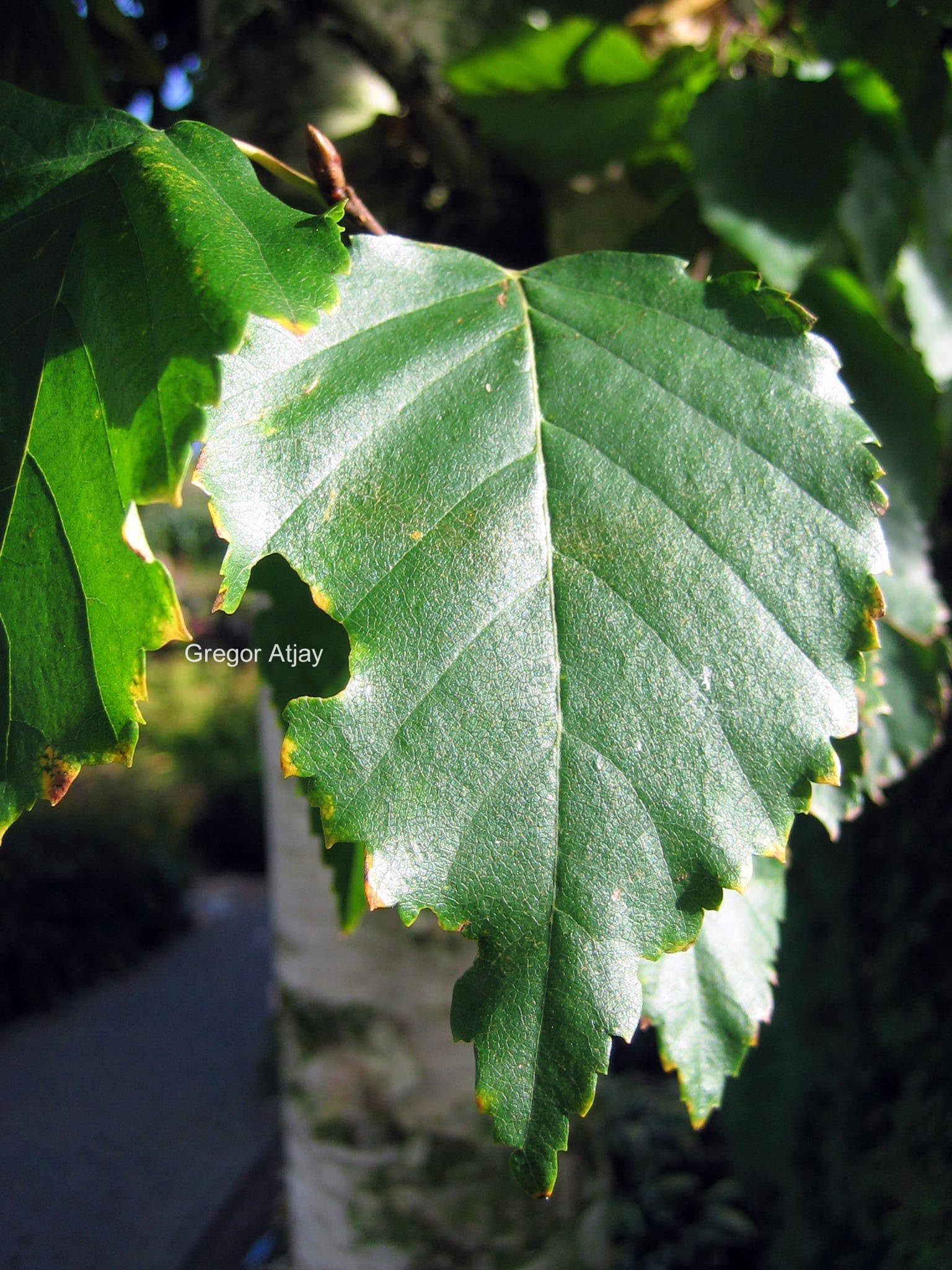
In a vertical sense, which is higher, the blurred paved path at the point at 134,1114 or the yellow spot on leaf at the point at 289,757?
the yellow spot on leaf at the point at 289,757

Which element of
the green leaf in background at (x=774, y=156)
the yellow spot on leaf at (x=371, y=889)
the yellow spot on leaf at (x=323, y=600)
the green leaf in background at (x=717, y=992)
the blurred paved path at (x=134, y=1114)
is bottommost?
the blurred paved path at (x=134, y=1114)

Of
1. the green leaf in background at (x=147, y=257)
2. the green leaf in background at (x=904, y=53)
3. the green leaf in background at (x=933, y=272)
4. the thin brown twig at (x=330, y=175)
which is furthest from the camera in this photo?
the green leaf in background at (x=933, y=272)

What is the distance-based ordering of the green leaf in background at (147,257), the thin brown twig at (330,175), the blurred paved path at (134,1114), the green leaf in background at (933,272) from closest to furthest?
1. the green leaf in background at (147,257)
2. the thin brown twig at (330,175)
3. the green leaf in background at (933,272)
4. the blurred paved path at (134,1114)

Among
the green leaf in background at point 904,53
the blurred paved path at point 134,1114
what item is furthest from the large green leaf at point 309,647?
the blurred paved path at point 134,1114

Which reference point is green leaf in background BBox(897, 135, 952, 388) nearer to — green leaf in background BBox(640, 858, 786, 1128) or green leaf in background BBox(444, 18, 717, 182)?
green leaf in background BBox(444, 18, 717, 182)

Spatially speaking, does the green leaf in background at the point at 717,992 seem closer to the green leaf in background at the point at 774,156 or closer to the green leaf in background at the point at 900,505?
the green leaf in background at the point at 900,505

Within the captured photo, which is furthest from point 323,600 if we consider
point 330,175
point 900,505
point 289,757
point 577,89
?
point 577,89
